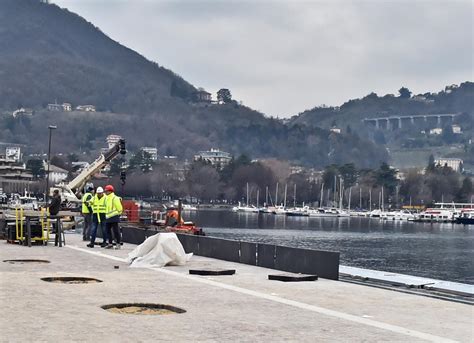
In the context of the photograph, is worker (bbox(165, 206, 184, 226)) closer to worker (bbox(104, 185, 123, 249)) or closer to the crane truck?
worker (bbox(104, 185, 123, 249))

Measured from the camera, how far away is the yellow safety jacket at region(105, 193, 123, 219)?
30.0 meters

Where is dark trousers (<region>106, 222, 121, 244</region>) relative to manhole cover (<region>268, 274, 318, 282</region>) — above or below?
above

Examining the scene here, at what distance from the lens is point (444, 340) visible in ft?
44.8

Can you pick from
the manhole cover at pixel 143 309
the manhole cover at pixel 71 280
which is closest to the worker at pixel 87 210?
the manhole cover at pixel 71 280

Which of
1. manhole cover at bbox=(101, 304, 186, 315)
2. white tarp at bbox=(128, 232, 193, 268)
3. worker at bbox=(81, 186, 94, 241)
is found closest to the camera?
manhole cover at bbox=(101, 304, 186, 315)

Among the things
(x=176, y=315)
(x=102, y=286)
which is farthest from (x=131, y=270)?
(x=176, y=315)

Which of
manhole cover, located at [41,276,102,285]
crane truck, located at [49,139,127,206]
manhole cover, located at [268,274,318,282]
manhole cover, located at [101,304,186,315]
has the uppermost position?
crane truck, located at [49,139,127,206]

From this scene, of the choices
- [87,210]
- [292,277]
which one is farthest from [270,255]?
[87,210]

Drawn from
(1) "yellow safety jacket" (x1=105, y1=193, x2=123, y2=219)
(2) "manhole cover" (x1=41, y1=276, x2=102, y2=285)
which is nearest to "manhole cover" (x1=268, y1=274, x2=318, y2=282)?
(2) "manhole cover" (x1=41, y1=276, x2=102, y2=285)

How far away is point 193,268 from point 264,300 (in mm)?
6533

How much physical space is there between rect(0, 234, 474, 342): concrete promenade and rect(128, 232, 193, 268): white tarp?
3.39 feet

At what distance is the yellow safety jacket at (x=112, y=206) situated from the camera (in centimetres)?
2995

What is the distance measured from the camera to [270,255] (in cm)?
2548

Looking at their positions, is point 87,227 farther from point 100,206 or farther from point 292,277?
point 292,277
